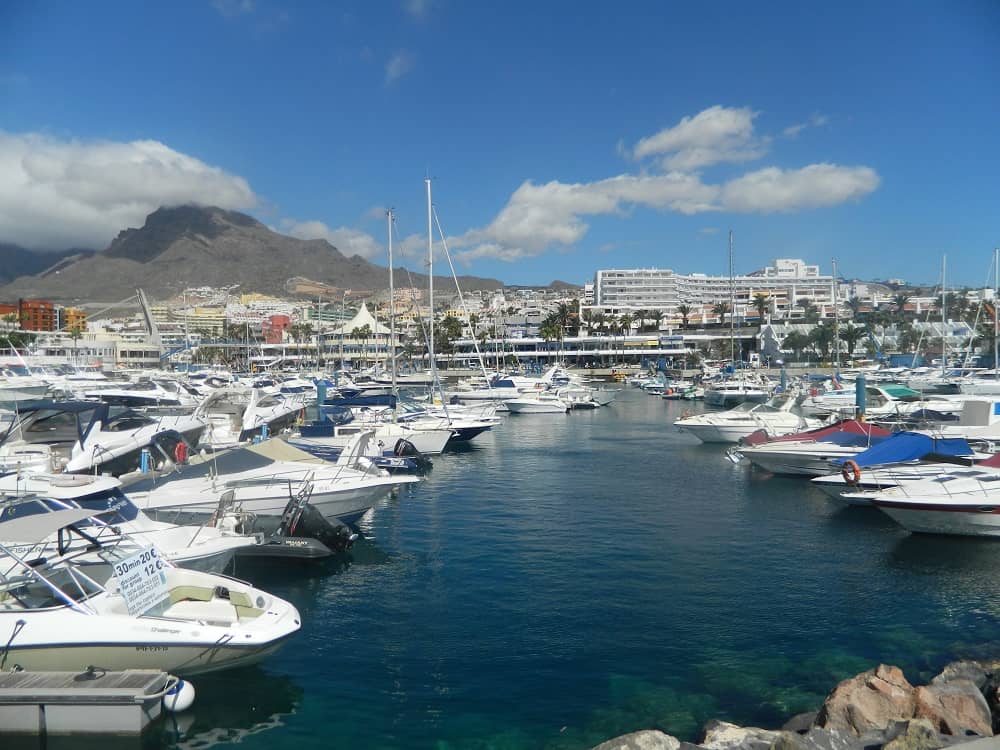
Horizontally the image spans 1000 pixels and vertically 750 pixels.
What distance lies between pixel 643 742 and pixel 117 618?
822 centimetres

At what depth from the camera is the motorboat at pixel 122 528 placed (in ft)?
49.5

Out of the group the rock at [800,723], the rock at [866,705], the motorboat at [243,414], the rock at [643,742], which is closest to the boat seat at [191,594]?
the rock at [643,742]

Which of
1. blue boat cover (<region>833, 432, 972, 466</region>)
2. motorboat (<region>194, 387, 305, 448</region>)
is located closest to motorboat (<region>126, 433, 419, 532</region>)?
motorboat (<region>194, 387, 305, 448</region>)

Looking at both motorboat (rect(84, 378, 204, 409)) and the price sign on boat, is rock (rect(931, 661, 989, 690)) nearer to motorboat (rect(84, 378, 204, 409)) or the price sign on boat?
the price sign on boat

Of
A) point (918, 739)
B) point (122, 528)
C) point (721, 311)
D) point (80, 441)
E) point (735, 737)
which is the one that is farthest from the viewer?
point (721, 311)

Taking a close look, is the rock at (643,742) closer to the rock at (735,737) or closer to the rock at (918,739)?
the rock at (735,737)

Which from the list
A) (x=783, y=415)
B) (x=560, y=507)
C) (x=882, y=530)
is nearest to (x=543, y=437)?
(x=783, y=415)

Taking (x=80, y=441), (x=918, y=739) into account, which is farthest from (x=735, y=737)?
(x=80, y=441)

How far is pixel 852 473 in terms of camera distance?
2498 cm

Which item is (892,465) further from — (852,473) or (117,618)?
(117,618)

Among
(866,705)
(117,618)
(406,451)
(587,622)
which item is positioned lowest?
(587,622)

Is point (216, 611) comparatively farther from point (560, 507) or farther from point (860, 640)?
point (560, 507)

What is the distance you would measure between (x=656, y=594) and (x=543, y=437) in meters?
34.4

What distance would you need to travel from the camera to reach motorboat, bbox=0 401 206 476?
24203 mm
